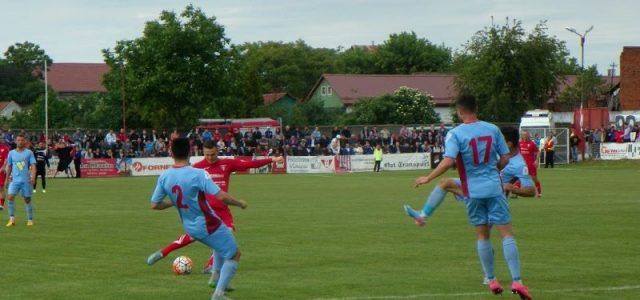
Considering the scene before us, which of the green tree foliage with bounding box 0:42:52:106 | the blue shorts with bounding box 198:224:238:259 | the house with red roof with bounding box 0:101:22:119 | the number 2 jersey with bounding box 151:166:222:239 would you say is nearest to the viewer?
the number 2 jersey with bounding box 151:166:222:239

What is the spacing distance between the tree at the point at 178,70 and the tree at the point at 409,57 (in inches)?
2475

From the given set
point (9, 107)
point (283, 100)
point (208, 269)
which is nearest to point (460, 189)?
point (208, 269)

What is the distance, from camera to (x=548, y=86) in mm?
92438

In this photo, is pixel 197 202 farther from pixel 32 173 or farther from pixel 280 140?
pixel 280 140

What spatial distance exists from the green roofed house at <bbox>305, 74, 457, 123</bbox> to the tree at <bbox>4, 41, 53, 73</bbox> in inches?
1582

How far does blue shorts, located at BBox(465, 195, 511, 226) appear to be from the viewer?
12.0 m

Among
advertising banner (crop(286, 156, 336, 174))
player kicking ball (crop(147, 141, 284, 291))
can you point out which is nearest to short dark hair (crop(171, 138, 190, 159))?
player kicking ball (crop(147, 141, 284, 291))

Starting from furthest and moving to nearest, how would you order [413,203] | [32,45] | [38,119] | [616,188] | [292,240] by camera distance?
[32,45] < [38,119] < [616,188] < [413,203] < [292,240]

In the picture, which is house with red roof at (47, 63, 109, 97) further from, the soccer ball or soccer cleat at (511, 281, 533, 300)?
soccer cleat at (511, 281, 533, 300)

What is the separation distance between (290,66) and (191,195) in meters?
136

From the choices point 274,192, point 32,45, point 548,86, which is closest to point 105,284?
point 274,192

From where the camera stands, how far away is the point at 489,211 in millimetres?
12102

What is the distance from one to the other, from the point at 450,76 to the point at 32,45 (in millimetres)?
56450

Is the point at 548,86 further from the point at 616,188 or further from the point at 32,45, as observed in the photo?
the point at 32,45
